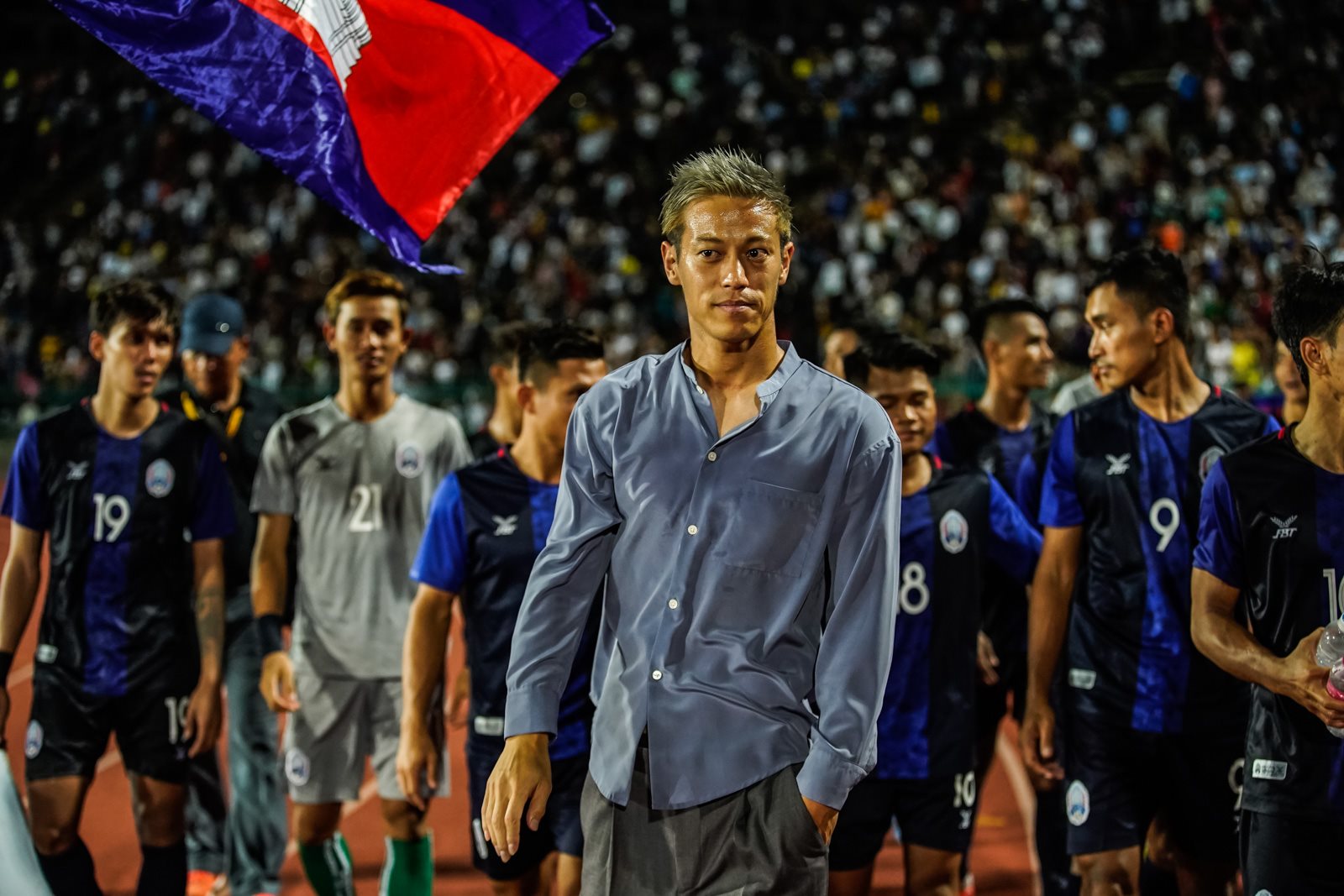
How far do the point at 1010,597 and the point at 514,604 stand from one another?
2.18 meters

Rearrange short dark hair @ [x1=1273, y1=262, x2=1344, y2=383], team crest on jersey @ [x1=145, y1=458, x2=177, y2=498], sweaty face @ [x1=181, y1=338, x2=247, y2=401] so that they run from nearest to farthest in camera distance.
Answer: short dark hair @ [x1=1273, y1=262, x2=1344, y2=383]
team crest on jersey @ [x1=145, y1=458, x2=177, y2=498]
sweaty face @ [x1=181, y1=338, x2=247, y2=401]

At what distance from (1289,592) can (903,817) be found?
1442 mm

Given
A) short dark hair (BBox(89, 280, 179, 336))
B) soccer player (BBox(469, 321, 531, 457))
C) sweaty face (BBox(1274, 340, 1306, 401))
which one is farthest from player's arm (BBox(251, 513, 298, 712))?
sweaty face (BBox(1274, 340, 1306, 401))

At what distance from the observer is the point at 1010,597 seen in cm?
532

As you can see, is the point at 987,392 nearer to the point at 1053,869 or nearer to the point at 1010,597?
the point at 1010,597

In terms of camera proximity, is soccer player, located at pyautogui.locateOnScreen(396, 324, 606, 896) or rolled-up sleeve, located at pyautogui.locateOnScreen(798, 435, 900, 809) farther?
soccer player, located at pyautogui.locateOnScreen(396, 324, 606, 896)

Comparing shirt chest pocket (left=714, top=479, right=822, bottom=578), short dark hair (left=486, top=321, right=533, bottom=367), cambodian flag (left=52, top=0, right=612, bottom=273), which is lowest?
shirt chest pocket (left=714, top=479, right=822, bottom=578)

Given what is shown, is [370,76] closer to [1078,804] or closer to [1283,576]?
[1283,576]

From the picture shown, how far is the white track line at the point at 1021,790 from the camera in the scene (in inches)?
245

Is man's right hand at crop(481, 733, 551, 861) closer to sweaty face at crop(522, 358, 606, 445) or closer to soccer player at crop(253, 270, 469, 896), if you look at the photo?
sweaty face at crop(522, 358, 606, 445)

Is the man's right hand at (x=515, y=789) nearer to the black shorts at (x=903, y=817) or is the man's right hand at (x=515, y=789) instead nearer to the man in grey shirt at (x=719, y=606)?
the man in grey shirt at (x=719, y=606)

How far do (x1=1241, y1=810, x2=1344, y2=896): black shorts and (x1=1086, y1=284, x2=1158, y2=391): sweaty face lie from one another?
61.2 inches

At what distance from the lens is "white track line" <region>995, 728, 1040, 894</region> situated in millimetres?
6215

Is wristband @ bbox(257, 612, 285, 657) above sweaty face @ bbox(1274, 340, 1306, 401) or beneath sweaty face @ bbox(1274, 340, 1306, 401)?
beneath
